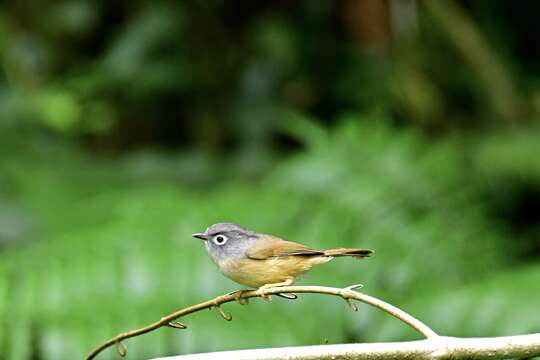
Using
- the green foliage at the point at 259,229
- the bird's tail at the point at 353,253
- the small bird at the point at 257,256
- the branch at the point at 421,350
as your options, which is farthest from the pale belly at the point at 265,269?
the green foliage at the point at 259,229

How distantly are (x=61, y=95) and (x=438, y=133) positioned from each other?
247cm

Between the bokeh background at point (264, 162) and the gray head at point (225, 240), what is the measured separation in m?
0.96

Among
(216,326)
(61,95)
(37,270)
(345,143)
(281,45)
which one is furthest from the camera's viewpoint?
(281,45)

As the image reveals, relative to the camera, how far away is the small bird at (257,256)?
66.8 inches

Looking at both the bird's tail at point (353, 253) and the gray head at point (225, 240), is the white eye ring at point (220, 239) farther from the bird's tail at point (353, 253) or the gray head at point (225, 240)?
the bird's tail at point (353, 253)

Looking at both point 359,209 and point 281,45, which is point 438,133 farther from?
point 359,209

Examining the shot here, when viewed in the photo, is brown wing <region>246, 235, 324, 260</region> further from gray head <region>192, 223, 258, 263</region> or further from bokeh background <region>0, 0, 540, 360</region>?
bokeh background <region>0, 0, 540, 360</region>

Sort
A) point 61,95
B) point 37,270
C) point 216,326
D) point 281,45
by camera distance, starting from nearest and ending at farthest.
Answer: point 216,326, point 37,270, point 61,95, point 281,45

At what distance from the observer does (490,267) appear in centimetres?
379

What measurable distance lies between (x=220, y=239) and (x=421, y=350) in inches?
19.9

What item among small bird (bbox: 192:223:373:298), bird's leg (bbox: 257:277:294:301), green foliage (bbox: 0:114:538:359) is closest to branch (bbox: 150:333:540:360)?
bird's leg (bbox: 257:277:294:301)

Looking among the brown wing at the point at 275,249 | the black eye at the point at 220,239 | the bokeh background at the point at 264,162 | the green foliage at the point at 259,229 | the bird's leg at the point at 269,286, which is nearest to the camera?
the bird's leg at the point at 269,286

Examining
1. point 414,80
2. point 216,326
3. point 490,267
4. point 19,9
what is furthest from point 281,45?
point 216,326

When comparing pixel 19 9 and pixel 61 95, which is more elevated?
pixel 19 9
